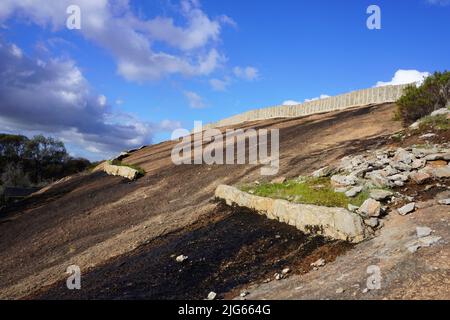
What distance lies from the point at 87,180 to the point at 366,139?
19076 millimetres

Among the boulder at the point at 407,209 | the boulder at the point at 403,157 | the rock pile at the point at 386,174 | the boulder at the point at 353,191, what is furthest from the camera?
the boulder at the point at 403,157

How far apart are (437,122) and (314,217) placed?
288 inches

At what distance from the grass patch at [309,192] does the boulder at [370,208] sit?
1.22 feet

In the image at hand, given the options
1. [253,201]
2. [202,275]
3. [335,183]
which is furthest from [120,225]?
[335,183]

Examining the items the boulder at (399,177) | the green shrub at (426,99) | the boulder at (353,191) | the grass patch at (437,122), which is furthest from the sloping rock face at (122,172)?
the boulder at (399,177)

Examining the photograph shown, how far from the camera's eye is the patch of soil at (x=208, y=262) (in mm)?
8289

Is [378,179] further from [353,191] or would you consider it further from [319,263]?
[319,263]

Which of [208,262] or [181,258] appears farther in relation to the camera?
[181,258]

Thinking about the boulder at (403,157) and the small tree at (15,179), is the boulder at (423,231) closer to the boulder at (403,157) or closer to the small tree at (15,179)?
the boulder at (403,157)

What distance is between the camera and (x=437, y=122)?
14.0m

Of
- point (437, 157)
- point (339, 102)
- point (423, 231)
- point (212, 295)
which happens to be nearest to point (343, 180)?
point (437, 157)

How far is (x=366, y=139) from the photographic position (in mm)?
16578
